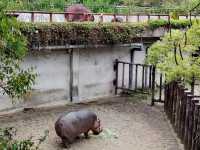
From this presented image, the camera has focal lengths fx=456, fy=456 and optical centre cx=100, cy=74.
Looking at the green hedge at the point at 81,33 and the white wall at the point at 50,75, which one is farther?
the white wall at the point at 50,75

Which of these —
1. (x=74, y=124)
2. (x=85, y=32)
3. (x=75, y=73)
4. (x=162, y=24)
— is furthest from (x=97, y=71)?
(x=74, y=124)

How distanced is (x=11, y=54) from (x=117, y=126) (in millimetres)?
7086

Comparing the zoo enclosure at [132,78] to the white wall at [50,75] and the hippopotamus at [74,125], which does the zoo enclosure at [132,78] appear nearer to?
the white wall at [50,75]

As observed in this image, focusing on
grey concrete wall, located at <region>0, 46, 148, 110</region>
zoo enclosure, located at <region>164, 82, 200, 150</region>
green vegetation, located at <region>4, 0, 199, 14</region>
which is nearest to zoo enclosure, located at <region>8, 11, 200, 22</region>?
green vegetation, located at <region>4, 0, 199, 14</region>

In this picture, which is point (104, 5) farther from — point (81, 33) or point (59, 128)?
point (59, 128)

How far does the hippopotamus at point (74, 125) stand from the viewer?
30.2 feet

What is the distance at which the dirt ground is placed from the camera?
30.7 ft

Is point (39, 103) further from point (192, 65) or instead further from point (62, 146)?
point (192, 65)

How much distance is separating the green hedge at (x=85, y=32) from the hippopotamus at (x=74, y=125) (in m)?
2.57

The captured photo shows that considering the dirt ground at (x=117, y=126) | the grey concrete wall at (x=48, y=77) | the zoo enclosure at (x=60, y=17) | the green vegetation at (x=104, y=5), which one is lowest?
the dirt ground at (x=117, y=126)

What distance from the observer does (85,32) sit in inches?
508

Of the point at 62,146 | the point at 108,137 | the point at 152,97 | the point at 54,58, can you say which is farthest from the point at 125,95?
the point at 62,146

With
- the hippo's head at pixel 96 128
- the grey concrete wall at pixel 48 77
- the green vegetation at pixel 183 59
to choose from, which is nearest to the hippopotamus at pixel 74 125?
the hippo's head at pixel 96 128

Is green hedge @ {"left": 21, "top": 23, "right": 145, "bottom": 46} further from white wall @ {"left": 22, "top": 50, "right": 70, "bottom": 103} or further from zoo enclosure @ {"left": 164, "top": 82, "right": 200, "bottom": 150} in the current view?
zoo enclosure @ {"left": 164, "top": 82, "right": 200, "bottom": 150}
